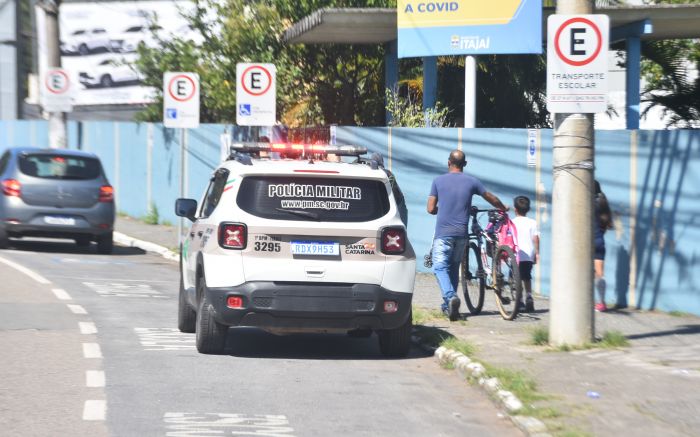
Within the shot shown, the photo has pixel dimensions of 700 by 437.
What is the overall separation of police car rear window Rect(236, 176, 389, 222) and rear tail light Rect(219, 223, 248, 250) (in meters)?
0.21

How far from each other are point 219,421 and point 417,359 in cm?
352

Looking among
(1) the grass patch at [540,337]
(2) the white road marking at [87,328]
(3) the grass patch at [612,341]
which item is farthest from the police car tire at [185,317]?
(3) the grass patch at [612,341]

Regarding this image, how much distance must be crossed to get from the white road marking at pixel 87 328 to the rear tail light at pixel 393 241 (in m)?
3.20

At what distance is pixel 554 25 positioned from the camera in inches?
447

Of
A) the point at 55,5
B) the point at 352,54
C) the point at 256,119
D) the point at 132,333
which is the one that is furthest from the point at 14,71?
the point at 132,333

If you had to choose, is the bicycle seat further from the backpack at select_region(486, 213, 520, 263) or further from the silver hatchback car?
the silver hatchback car

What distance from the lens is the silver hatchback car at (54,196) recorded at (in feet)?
→ 69.5

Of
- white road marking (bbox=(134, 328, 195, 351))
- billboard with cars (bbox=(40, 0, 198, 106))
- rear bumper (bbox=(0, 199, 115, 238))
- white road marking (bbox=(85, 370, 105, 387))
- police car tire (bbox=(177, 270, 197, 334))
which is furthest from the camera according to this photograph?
billboard with cars (bbox=(40, 0, 198, 106))

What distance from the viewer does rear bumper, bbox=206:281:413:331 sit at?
10.8 meters

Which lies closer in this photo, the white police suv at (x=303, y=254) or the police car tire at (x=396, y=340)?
the white police suv at (x=303, y=254)

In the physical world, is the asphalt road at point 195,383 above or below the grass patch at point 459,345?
below

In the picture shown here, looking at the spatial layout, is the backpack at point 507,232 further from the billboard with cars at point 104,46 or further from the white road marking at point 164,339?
the billboard with cars at point 104,46

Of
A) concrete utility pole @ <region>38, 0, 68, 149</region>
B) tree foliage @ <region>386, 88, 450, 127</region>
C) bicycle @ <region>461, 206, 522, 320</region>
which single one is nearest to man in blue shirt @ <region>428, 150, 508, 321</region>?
bicycle @ <region>461, 206, 522, 320</region>

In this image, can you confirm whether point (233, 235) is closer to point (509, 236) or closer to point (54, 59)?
point (509, 236)
